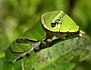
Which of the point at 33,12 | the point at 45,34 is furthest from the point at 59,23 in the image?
the point at 33,12

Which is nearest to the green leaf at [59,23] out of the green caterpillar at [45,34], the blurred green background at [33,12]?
the green caterpillar at [45,34]

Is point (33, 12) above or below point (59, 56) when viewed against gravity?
below

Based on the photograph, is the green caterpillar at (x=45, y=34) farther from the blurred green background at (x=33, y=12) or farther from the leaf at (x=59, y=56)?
the blurred green background at (x=33, y=12)

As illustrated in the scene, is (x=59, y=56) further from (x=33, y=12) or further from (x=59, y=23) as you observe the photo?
(x=33, y=12)

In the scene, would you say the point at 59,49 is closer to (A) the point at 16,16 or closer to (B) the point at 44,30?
(B) the point at 44,30

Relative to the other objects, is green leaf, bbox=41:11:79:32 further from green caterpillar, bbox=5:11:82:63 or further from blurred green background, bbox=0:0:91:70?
blurred green background, bbox=0:0:91:70
